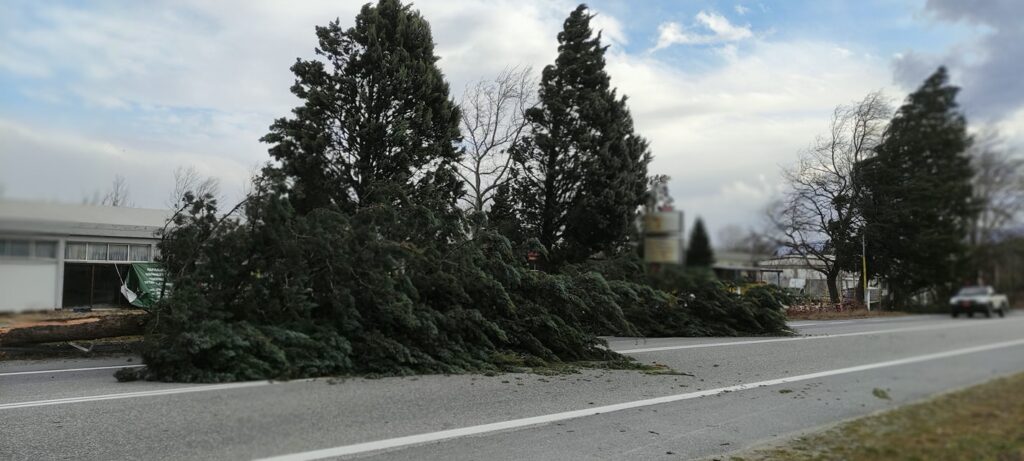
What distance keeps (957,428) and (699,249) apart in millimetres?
2073

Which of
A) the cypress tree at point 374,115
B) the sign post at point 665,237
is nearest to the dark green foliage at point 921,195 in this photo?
the sign post at point 665,237

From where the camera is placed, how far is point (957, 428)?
9.87 feet

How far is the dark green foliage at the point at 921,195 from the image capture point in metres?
2.54

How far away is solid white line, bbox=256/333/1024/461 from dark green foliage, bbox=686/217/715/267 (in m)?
1.85

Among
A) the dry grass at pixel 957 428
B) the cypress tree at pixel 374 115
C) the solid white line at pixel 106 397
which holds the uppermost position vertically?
the cypress tree at pixel 374 115

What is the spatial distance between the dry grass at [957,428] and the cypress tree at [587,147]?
1.83 m

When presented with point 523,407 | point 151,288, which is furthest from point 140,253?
point 151,288

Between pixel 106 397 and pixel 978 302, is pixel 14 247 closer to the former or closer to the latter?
pixel 978 302

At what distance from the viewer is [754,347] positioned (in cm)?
930

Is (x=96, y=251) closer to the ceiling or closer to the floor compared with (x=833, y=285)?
closer to the ceiling

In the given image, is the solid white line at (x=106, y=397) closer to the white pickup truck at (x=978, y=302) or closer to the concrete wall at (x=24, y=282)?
the concrete wall at (x=24, y=282)

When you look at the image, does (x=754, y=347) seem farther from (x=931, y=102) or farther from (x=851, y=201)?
(x=931, y=102)

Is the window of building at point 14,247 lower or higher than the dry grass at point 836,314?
higher

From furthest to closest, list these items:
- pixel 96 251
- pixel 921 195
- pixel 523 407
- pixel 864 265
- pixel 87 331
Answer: pixel 87 331 → pixel 523 407 → pixel 864 265 → pixel 921 195 → pixel 96 251
